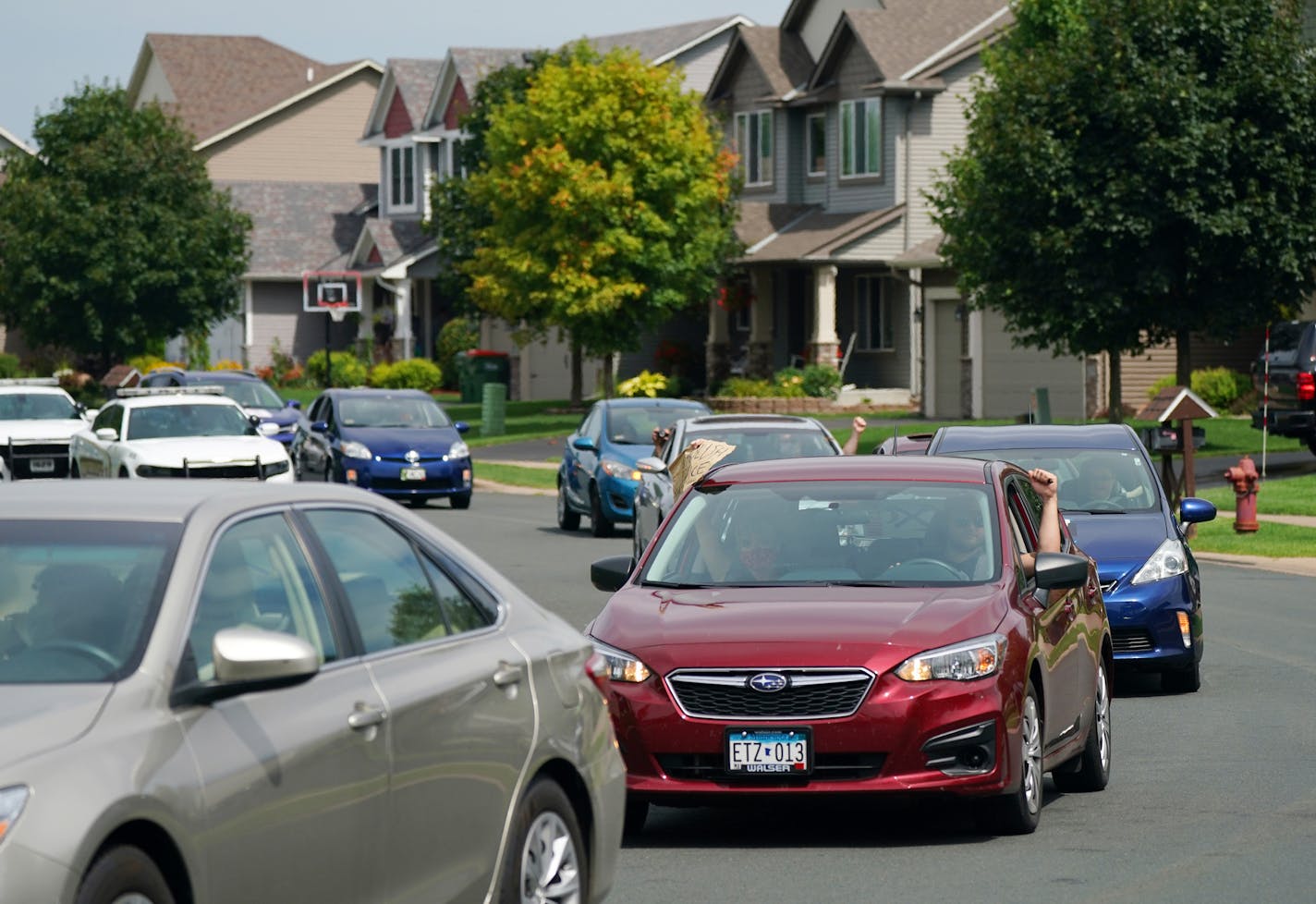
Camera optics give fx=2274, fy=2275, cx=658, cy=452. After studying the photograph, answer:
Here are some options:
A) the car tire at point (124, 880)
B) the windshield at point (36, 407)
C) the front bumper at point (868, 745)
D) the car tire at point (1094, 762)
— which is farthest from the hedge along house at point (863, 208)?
the car tire at point (124, 880)

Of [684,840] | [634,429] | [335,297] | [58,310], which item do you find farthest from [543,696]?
[58,310]

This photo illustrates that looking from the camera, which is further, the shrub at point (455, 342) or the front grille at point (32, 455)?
the shrub at point (455, 342)

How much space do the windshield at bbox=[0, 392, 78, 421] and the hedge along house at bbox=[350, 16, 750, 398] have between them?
25.9m

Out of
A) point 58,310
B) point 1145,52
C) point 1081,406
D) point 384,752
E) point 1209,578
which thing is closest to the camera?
point 384,752

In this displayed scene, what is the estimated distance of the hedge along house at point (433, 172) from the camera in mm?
62281

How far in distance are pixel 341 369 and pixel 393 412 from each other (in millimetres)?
32973

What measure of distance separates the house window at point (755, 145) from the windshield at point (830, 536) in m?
45.7

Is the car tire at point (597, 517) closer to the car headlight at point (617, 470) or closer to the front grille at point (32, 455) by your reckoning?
the car headlight at point (617, 470)

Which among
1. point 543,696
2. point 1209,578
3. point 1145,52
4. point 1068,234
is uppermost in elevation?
point 1145,52

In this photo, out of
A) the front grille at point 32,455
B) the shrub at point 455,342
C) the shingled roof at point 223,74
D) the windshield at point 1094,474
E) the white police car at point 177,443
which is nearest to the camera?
the windshield at point 1094,474

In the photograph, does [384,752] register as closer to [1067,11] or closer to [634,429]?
[634,429]

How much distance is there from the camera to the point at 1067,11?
1638 inches

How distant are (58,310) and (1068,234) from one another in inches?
1293

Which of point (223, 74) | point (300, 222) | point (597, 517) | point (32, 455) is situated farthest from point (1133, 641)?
point (223, 74)
